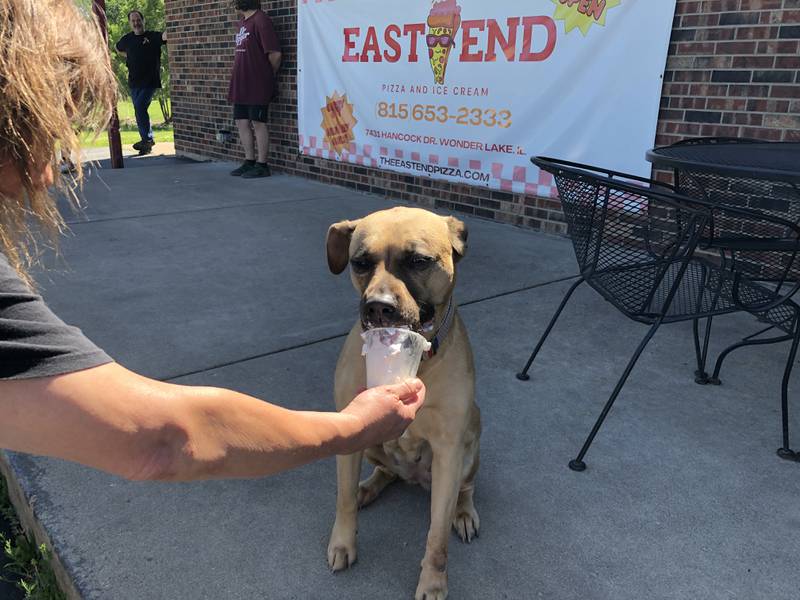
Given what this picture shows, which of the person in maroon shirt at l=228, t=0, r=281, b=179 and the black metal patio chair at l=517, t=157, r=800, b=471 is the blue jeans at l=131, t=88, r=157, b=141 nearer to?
the person in maroon shirt at l=228, t=0, r=281, b=179

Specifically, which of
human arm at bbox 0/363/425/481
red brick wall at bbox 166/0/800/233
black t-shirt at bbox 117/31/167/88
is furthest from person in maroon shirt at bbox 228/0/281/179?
human arm at bbox 0/363/425/481

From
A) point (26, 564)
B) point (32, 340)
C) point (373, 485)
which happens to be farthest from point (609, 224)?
point (26, 564)

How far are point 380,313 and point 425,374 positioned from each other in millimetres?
317

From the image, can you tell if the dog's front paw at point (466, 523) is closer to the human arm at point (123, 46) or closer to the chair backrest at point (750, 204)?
the chair backrest at point (750, 204)

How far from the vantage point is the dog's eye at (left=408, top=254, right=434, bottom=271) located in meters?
2.11

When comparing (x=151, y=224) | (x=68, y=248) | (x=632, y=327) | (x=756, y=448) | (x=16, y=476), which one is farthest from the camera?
(x=151, y=224)

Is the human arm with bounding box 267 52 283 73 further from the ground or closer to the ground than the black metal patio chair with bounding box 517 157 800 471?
further from the ground

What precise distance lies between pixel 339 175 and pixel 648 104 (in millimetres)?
4163

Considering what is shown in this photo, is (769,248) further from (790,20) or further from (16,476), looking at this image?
(16,476)

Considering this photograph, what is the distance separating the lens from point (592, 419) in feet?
9.87

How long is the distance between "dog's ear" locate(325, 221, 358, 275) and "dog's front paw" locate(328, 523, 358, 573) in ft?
3.04

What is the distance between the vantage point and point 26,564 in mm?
2393

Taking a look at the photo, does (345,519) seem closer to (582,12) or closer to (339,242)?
(339,242)

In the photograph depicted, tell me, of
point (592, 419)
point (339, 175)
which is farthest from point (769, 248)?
point (339, 175)
